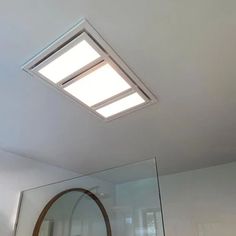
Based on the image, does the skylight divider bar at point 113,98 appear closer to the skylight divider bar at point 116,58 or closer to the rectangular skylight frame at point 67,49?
the skylight divider bar at point 116,58

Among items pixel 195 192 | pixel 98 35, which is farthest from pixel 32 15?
pixel 195 192

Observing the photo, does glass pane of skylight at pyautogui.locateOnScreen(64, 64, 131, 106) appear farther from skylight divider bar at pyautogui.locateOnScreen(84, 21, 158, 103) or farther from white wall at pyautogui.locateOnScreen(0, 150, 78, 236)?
white wall at pyautogui.locateOnScreen(0, 150, 78, 236)

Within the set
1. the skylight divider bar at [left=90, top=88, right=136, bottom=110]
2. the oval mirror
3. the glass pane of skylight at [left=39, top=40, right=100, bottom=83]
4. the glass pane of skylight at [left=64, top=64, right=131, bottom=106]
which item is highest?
the glass pane of skylight at [left=39, top=40, right=100, bottom=83]

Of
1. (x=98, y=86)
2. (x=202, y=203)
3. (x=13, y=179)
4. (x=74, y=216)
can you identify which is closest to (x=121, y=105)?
(x=98, y=86)

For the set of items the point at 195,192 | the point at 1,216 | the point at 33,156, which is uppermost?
the point at 33,156

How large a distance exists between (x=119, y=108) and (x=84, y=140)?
50cm

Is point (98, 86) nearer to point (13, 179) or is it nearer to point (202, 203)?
point (13, 179)

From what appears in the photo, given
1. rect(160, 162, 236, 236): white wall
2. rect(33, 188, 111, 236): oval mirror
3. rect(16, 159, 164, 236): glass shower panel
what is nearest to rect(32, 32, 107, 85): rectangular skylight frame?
rect(16, 159, 164, 236): glass shower panel

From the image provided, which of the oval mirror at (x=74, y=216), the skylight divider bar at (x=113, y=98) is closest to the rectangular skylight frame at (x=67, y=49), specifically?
the skylight divider bar at (x=113, y=98)

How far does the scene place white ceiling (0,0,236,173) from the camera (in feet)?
2.79

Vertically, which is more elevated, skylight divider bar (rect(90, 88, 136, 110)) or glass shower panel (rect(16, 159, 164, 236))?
skylight divider bar (rect(90, 88, 136, 110))

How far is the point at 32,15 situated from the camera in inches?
33.6

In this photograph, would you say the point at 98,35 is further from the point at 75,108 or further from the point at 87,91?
the point at 75,108

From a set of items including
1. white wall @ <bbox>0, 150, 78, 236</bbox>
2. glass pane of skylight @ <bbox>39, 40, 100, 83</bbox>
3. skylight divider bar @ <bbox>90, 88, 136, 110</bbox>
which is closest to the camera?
glass pane of skylight @ <bbox>39, 40, 100, 83</bbox>
